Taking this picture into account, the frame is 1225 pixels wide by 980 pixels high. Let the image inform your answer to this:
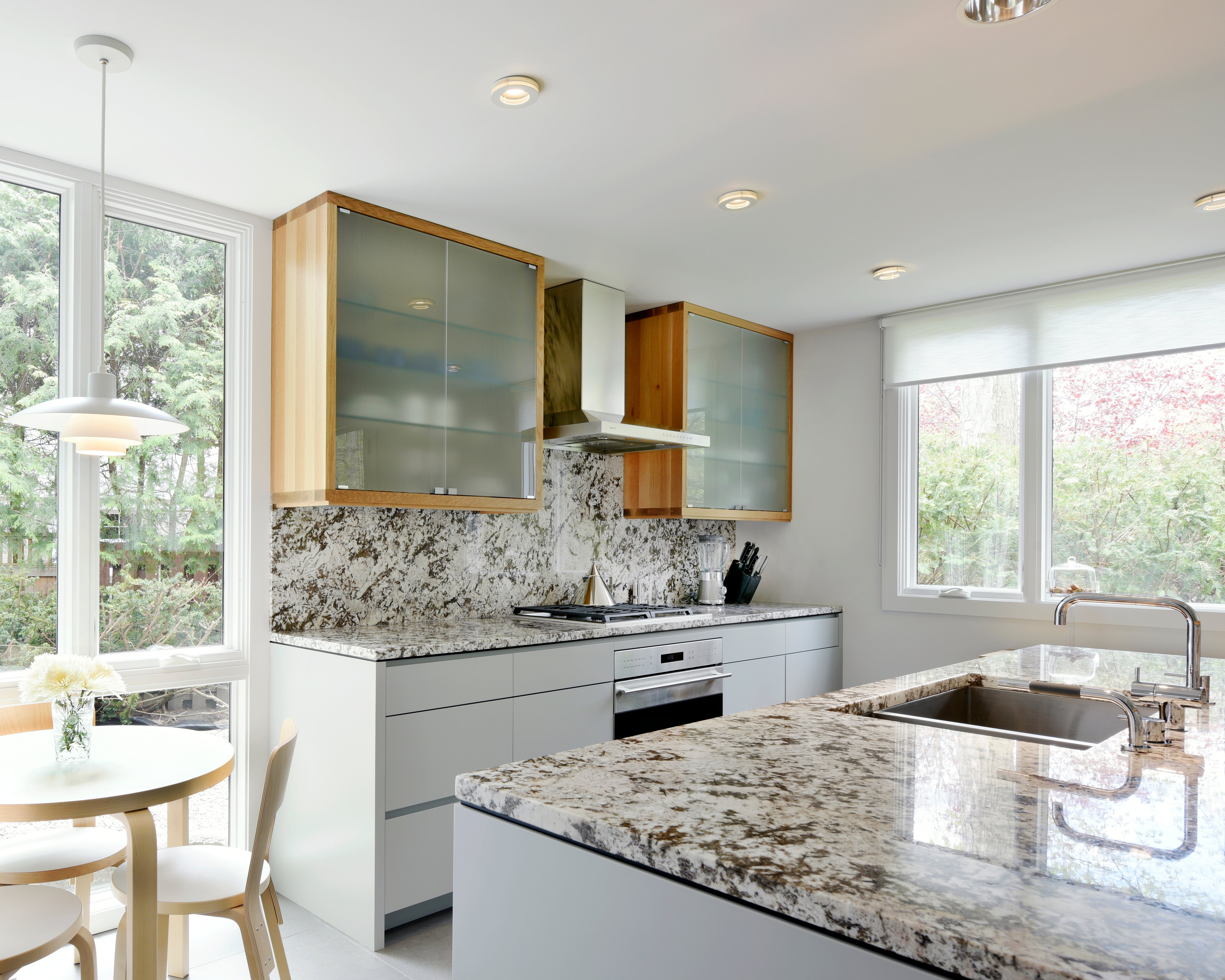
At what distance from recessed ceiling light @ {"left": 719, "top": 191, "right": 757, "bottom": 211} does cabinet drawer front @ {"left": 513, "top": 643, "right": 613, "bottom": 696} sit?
1.64 m

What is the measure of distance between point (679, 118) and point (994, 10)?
0.80 meters

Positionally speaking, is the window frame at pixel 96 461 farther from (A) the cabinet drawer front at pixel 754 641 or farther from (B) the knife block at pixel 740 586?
(B) the knife block at pixel 740 586

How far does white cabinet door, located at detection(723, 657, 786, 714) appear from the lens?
3.76 metres

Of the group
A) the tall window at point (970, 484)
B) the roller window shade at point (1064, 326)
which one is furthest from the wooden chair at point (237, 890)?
the roller window shade at point (1064, 326)

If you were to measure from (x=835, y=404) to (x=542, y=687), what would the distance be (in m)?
2.45

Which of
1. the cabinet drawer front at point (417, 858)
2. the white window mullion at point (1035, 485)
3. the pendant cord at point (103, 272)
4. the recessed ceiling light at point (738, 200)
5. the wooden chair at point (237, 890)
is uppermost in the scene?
the recessed ceiling light at point (738, 200)

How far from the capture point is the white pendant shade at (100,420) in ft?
6.43

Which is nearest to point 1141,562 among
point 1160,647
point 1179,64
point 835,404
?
point 1160,647

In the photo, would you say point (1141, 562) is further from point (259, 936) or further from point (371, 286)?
point (259, 936)

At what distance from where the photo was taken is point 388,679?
2547mm

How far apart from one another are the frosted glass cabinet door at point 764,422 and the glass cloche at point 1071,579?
139 cm

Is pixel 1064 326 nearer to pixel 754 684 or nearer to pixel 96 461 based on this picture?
pixel 754 684

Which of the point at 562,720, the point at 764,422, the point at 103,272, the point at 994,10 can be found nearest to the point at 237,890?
the point at 562,720

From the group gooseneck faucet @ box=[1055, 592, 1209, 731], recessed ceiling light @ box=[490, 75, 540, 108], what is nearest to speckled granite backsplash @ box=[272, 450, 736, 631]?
recessed ceiling light @ box=[490, 75, 540, 108]
